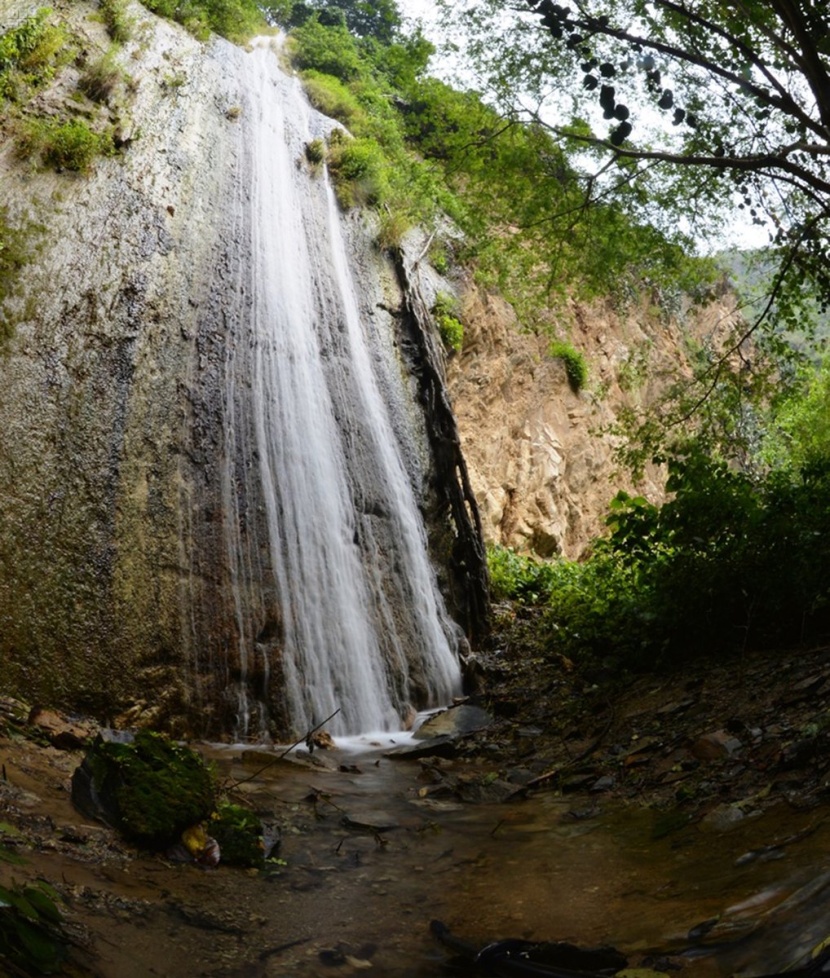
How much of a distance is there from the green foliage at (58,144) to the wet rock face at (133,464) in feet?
0.67

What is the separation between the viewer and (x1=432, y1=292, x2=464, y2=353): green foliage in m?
15.4

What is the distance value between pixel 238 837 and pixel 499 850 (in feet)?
4.69

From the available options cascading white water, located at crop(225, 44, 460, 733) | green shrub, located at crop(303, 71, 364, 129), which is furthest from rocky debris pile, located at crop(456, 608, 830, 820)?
green shrub, located at crop(303, 71, 364, 129)

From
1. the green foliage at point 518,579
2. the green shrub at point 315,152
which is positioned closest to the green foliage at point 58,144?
the green shrub at point 315,152

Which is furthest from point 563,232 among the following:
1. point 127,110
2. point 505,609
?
point 127,110

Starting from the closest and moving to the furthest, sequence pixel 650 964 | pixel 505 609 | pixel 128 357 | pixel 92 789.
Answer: pixel 650 964 < pixel 92 789 < pixel 128 357 < pixel 505 609

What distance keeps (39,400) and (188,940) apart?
6.20m

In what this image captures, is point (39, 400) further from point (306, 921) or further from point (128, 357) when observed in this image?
point (306, 921)

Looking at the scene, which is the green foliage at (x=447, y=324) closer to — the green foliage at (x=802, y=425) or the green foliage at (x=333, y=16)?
the green foliage at (x=802, y=425)

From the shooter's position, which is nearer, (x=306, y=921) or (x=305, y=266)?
(x=306, y=921)

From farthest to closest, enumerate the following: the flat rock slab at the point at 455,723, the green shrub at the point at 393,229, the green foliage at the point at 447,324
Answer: the green foliage at the point at 447,324
the green shrub at the point at 393,229
the flat rock slab at the point at 455,723

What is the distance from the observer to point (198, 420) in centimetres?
923

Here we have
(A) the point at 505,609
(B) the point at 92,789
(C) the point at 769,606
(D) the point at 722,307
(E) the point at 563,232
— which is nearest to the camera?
(B) the point at 92,789

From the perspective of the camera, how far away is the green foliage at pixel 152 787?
3912mm
